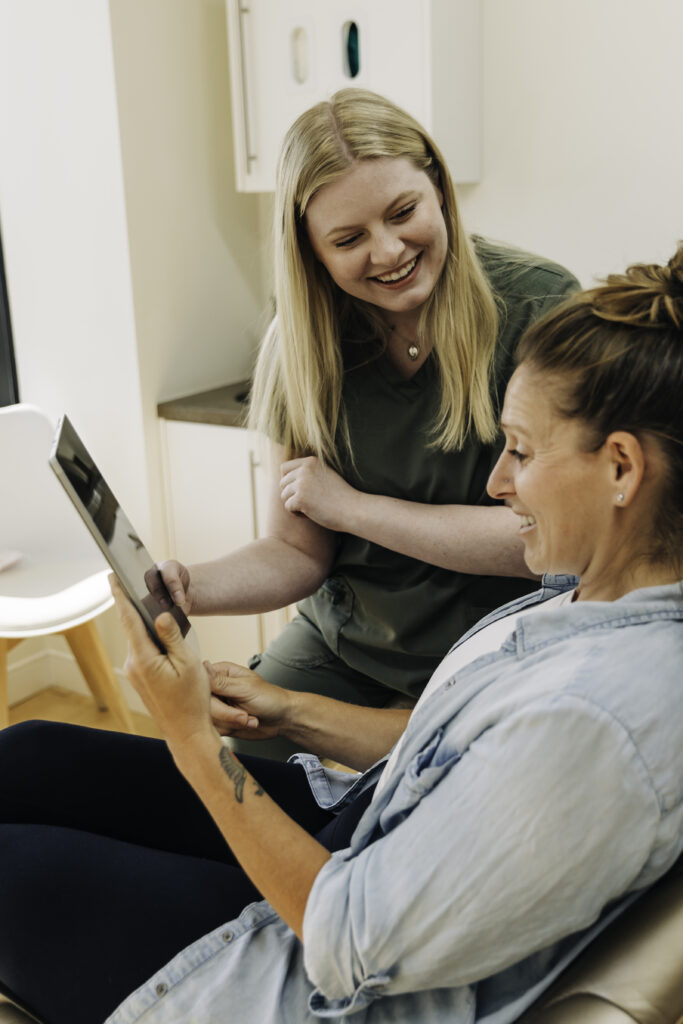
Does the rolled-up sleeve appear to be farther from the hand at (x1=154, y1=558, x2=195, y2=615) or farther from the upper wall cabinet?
the upper wall cabinet

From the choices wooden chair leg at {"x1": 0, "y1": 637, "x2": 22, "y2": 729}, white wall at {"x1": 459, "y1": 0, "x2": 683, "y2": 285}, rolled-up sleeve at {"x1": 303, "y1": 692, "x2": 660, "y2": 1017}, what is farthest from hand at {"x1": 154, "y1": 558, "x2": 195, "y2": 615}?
white wall at {"x1": 459, "y1": 0, "x2": 683, "y2": 285}

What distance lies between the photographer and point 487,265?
145cm

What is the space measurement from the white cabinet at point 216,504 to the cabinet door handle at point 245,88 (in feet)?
2.06

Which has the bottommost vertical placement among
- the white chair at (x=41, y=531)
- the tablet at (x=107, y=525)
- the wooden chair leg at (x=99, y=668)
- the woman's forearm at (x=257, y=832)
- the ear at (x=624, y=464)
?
the wooden chair leg at (x=99, y=668)

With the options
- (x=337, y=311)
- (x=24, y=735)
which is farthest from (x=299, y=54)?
(x=24, y=735)

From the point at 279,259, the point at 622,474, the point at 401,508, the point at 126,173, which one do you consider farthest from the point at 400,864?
the point at 126,173

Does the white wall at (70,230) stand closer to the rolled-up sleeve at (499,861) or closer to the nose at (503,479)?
the nose at (503,479)

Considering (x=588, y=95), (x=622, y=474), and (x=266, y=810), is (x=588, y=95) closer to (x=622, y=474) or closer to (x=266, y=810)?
(x=622, y=474)

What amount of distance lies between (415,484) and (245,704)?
0.41 meters

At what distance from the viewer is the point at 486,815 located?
0.71m

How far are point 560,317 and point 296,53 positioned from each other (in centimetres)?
154

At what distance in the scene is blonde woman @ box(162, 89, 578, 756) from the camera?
1302 millimetres

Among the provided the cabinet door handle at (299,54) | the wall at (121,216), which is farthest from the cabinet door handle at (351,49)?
the wall at (121,216)

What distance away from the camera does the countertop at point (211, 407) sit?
220cm
